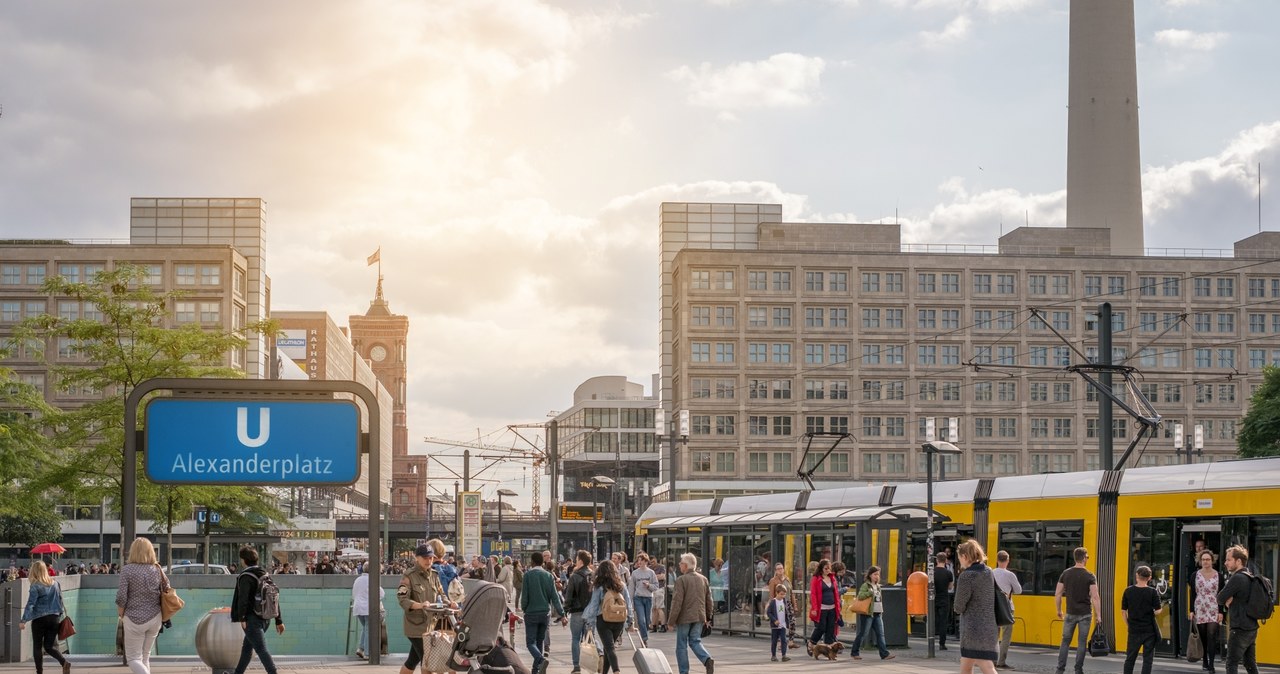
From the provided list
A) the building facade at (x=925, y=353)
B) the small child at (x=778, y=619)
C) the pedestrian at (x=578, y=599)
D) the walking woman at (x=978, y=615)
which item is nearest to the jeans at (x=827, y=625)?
the small child at (x=778, y=619)

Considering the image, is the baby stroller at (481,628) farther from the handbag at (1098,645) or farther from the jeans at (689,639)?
the handbag at (1098,645)

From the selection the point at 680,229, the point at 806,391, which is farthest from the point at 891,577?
the point at 680,229

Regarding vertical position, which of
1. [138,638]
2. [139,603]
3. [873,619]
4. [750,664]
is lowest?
[750,664]

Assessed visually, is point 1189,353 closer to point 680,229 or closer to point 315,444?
point 680,229

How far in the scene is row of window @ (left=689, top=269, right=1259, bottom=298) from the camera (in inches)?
4193

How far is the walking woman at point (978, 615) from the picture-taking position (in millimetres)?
15289

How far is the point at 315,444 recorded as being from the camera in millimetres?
20797

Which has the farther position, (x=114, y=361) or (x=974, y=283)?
(x=974, y=283)

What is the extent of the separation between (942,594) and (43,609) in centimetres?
1454

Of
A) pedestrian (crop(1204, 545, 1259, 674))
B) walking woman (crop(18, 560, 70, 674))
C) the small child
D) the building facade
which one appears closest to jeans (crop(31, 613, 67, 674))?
walking woman (crop(18, 560, 70, 674))

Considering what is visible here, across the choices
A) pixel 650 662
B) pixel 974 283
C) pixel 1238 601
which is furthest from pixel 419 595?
pixel 974 283

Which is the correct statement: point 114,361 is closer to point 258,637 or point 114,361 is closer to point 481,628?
point 258,637

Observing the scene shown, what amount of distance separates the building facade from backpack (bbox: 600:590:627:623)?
86161 millimetres

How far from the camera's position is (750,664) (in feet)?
79.2
